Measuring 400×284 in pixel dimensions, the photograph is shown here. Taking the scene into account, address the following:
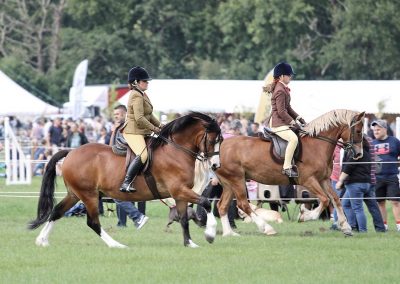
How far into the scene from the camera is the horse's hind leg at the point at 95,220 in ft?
53.9

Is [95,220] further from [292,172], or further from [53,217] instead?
[292,172]

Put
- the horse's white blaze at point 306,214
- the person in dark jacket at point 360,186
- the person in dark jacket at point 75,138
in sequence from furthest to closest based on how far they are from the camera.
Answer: the person in dark jacket at point 75,138 → the horse's white blaze at point 306,214 → the person in dark jacket at point 360,186

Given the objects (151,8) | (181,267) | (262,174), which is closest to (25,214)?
(262,174)

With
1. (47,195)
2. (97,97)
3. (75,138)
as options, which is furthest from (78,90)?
(47,195)

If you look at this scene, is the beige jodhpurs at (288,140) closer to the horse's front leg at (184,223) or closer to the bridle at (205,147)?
the bridle at (205,147)

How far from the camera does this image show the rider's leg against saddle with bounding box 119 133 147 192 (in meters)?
16.5

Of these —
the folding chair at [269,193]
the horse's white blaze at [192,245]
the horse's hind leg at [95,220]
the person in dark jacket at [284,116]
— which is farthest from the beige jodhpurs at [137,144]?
the folding chair at [269,193]

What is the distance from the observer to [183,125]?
16641 mm

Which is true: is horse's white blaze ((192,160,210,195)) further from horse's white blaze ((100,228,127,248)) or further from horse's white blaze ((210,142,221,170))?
horse's white blaze ((100,228,127,248))

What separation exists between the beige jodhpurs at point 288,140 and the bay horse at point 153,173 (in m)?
2.43

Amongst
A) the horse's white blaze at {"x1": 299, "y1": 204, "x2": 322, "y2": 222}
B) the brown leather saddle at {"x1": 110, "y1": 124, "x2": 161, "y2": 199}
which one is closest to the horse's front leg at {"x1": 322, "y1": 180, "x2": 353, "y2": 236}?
the horse's white blaze at {"x1": 299, "y1": 204, "x2": 322, "y2": 222}

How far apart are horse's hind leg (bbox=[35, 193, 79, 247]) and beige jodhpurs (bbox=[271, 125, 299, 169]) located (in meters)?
3.60

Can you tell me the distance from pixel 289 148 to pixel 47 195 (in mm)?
4005

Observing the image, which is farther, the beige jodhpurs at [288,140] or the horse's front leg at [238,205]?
the horse's front leg at [238,205]
